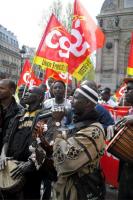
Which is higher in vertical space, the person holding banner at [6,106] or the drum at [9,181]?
the person holding banner at [6,106]

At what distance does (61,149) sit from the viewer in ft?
9.09

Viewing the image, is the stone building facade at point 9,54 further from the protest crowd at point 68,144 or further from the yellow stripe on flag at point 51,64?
the protest crowd at point 68,144

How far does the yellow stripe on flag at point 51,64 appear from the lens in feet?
25.1

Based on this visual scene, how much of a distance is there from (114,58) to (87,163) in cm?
3353

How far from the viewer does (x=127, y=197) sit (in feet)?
11.4

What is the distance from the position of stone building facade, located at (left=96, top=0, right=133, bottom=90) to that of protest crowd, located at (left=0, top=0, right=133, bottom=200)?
98.1ft

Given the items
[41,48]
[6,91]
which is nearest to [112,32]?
[41,48]

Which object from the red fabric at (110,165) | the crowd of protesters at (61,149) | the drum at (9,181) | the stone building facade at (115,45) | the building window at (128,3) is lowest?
the red fabric at (110,165)

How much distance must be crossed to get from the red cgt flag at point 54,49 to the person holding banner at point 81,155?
4596 mm

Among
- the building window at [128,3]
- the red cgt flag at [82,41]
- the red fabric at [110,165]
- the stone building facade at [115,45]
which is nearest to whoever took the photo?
the red fabric at [110,165]

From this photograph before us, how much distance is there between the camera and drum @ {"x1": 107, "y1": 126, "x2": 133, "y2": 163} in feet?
10.4

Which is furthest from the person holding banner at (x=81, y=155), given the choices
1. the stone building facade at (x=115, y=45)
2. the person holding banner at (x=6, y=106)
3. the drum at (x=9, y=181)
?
the stone building facade at (x=115, y=45)

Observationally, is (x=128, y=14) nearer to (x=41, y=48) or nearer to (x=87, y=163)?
(x=41, y=48)

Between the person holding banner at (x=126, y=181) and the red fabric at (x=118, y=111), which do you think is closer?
the person holding banner at (x=126, y=181)
